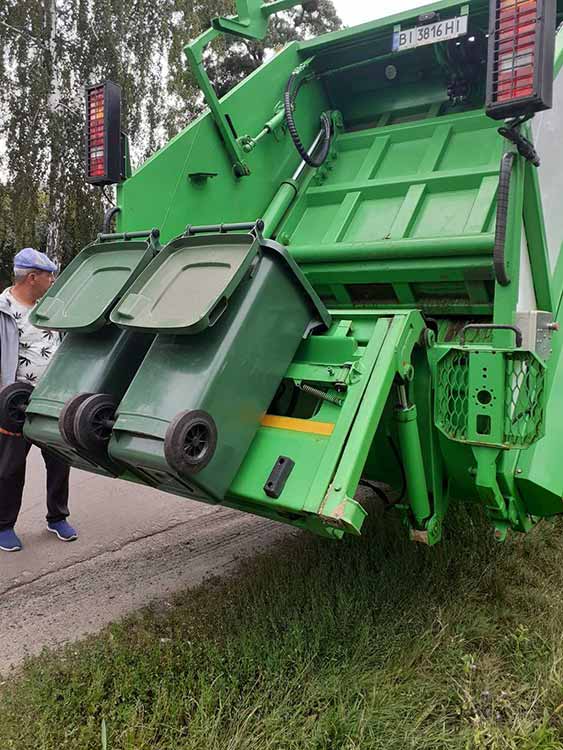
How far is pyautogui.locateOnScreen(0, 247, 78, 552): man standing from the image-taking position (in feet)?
10.6

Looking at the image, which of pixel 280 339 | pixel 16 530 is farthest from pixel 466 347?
pixel 16 530

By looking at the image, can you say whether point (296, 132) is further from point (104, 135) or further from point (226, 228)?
point (226, 228)

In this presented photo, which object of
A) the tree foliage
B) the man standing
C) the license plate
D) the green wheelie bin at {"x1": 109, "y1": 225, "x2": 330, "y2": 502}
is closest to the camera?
the green wheelie bin at {"x1": 109, "y1": 225, "x2": 330, "y2": 502}

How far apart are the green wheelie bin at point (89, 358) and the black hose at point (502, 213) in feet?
3.69

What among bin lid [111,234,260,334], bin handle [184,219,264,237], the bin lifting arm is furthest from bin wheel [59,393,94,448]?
the bin lifting arm

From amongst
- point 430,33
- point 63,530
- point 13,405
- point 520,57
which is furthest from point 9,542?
point 430,33

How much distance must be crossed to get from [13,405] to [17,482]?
1033 millimetres

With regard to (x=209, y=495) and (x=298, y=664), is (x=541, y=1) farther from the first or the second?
(x=298, y=664)

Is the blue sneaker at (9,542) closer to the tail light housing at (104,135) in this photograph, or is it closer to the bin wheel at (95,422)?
the bin wheel at (95,422)

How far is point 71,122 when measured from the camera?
1062 cm

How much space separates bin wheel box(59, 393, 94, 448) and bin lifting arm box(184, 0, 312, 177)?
65.0 inches

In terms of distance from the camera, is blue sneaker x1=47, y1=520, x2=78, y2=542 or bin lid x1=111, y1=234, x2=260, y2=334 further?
blue sneaker x1=47, y1=520, x2=78, y2=542

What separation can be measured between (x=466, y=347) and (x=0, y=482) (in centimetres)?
233

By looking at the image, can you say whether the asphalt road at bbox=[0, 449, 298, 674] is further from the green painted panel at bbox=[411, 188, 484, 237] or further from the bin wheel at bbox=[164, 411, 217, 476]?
the green painted panel at bbox=[411, 188, 484, 237]
